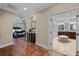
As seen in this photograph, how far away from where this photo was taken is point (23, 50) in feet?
6.66

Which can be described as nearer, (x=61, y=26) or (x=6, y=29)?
(x=61, y=26)

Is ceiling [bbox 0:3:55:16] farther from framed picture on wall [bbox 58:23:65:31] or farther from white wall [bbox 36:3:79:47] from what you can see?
framed picture on wall [bbox 58:23:65:31]

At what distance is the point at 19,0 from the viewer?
1.87 metres

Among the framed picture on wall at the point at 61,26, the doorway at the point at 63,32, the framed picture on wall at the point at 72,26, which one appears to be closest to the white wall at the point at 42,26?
the doorway at the point at 63,32

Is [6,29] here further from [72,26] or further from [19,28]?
[72,26]

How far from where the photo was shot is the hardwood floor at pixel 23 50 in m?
1.94

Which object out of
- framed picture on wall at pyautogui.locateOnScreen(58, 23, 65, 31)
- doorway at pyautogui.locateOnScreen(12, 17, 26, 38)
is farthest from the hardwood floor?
framed picture on wall at pyautogui.locateOnScreen(58, 23, 65, 31)

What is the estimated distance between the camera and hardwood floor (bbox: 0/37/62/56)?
1938mm

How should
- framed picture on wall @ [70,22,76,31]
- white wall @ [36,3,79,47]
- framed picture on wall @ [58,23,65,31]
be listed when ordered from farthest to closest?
white wall @ [36,3,79,47]
framed picture on wall @ [58,23,65,31]
framed picture on wall @ [70,22,76,31]

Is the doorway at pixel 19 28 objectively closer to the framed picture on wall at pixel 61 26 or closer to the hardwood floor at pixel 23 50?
the hardwood floor at pixel 23 50

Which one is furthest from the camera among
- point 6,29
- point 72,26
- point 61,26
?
point 6,29

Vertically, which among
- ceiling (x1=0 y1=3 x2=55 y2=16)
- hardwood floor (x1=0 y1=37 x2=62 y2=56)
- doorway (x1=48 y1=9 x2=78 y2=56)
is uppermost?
ceiling (x1=0 y1=3 x2=55 y2=16)

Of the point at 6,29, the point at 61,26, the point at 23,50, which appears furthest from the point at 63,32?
the point at 6,29

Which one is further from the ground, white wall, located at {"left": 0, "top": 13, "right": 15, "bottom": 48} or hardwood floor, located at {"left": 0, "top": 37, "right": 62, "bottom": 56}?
white wall, located at {"left": 0, "top": 13, "right": 15, "bottom": 48}
